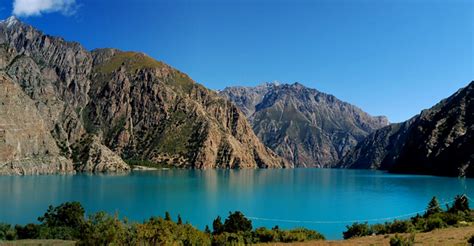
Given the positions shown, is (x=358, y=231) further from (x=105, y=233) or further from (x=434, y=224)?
(x=105, y=233)

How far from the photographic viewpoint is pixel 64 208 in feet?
194

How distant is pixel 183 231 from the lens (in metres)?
33.7

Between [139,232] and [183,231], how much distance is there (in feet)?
27.1

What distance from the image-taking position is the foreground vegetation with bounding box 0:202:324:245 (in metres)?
26.1

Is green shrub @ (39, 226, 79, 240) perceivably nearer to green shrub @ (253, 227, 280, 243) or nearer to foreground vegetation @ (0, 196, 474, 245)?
foreground vegetation @ (0, 196, 474, 245)

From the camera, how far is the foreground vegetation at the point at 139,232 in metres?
26.1

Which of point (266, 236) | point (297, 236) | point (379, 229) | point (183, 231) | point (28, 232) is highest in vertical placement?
point (183, 231)

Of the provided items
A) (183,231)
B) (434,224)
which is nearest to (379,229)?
(434,224)

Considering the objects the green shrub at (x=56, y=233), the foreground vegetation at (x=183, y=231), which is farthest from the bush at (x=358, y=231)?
the green shrub at (x=56, y=233)

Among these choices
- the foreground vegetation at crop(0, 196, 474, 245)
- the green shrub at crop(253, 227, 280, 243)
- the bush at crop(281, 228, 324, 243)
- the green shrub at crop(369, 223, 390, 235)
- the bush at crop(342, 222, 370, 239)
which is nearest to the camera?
the foreground vegetation at crop(0, 196, 474, 245)

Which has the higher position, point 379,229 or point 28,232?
point 379,229

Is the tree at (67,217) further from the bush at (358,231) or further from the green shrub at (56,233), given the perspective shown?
the bush at (358,231)

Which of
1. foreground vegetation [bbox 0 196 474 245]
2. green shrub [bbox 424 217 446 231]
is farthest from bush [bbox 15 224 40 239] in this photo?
green shrub [bbox 424 217 446 231]

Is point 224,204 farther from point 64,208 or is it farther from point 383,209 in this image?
point 64,208
